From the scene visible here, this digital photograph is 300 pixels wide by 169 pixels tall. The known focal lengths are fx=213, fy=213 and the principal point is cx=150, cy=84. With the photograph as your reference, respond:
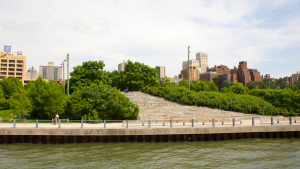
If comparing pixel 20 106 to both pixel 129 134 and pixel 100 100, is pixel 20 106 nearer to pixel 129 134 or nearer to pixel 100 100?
pixel 100 100

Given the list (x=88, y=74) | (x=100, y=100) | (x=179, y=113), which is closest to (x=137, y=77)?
(x=88, y=74)

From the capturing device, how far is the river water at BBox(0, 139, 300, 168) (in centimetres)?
1433

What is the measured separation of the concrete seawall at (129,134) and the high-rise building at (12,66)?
11851 cm

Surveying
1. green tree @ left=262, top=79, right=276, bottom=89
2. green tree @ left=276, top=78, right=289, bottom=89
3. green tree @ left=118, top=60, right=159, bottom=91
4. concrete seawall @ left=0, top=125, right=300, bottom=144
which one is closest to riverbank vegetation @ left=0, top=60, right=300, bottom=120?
green tree @ left=118, top=60, right=159, bottom=91

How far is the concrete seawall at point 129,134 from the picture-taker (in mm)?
19625

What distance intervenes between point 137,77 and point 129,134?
38486 mm

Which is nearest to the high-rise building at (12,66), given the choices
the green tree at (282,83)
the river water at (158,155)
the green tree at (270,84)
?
the river water at (158,155)

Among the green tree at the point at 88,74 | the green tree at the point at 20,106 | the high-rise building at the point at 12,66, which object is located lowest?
the green tree at the point at 20,106

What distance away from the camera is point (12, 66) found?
121625mm

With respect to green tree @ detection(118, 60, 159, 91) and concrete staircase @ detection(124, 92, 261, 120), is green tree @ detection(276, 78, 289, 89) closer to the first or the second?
green tree @ detection(118, 60, 159, 91)

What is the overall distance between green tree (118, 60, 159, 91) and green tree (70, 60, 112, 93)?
34.6 ft

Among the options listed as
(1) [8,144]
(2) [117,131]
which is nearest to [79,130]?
(2) [117,131]

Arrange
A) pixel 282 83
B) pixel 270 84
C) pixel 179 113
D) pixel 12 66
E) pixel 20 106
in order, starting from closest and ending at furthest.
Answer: pixel 20 106 < pixel 179 113 < pixel 12 66 < pixel 270 84 < pixel 282 83

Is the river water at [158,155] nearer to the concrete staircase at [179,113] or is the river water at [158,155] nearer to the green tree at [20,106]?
the green tree at [20,106]
